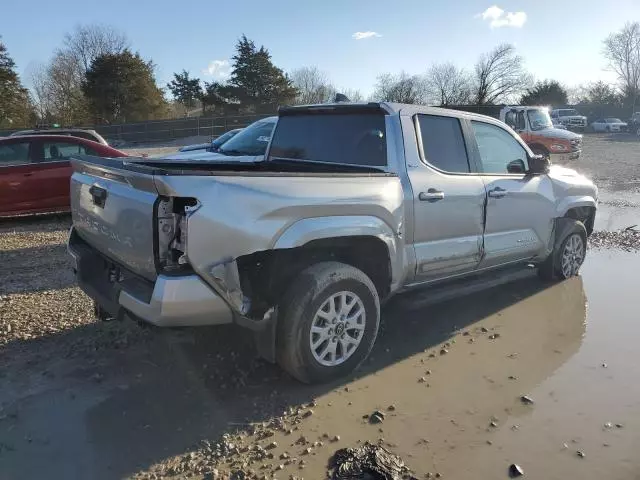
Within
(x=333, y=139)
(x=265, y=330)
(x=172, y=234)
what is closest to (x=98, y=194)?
(x=172, y=234)

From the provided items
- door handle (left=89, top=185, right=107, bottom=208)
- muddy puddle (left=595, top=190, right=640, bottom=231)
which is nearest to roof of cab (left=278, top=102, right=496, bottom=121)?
door handle (left=89, top=185, right=107, bottom=208)

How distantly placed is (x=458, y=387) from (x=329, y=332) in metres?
1.00

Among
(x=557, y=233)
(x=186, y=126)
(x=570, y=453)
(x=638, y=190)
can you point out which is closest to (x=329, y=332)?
(x=570, y=453)

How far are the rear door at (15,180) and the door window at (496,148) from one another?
25.3ft

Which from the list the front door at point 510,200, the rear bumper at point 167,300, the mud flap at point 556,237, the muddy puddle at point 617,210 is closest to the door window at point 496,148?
the front door at point 510,200

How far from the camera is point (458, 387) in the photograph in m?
3.72

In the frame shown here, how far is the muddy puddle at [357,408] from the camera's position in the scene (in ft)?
9.50

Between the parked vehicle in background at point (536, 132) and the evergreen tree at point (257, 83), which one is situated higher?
the evergreen tree at point (257, 83)

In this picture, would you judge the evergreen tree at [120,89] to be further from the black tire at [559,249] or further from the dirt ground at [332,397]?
the black tire at [559,249]

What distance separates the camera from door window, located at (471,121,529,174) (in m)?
Result: 4.95

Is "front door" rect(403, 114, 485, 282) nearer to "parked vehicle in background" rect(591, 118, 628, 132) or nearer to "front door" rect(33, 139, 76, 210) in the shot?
"front door" rect(33, 139, 76, 210)

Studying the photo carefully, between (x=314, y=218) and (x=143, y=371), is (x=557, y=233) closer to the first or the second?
(x=314, y=218)

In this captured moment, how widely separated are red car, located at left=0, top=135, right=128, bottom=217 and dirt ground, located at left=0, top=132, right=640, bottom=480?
175 inches

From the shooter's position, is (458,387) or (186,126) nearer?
(458,387)
